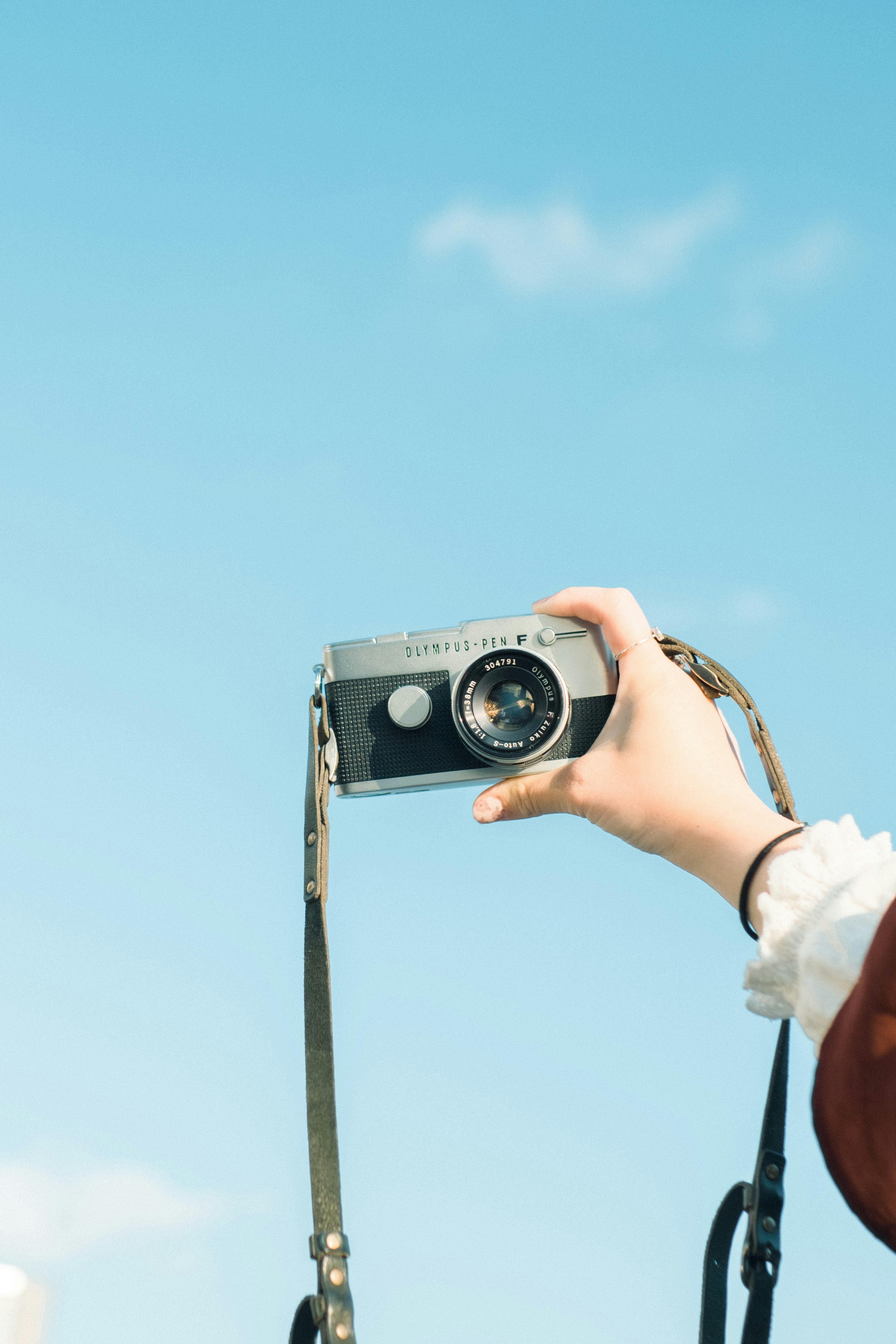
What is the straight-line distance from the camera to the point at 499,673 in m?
3.78

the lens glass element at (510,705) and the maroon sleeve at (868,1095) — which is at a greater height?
the lens glass element at (510,705)

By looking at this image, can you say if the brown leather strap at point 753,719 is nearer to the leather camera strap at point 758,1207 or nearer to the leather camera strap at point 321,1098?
the leather camera strap at point 758,1207

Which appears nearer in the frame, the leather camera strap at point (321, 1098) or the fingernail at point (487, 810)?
the leather camera strap at point (321, 1098)

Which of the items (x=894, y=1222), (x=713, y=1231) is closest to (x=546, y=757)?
(x=713, y=1231)

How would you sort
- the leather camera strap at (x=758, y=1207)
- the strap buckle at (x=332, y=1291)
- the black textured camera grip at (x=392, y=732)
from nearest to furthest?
the strap buckle at (x=332, y=1291)
the leather camera strap at (x=758, y=1207)
the black textured camera grip at (x=392, y=732)

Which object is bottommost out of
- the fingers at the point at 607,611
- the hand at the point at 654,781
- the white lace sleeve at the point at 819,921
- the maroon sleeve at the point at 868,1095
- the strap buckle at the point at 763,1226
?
the strap buckle at the point at 763,1226

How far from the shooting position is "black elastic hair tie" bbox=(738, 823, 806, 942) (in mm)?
2438

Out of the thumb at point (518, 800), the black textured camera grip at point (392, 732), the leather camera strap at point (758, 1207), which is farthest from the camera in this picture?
the black textured camera grip at point (392, 732)

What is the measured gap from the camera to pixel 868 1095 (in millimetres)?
1553

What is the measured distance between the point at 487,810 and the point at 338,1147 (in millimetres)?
1099

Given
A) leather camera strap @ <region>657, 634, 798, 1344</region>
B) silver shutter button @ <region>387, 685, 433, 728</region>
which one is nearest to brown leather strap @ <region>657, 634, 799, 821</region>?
leather camera strap @ <region>657, 634, 798, 1344</region>

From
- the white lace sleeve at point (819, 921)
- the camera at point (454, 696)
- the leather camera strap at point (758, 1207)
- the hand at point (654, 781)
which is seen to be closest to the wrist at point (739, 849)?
the hand at point (654, 781)

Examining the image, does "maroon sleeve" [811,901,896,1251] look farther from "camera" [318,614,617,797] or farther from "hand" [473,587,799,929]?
"camera" [318,614,617,797]

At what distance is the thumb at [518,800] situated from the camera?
3.42 meters
